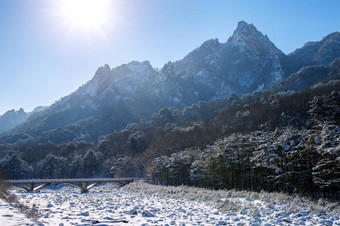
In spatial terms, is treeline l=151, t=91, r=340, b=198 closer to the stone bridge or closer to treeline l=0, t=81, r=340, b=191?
treeline l=0, t=81, r=340, b=191

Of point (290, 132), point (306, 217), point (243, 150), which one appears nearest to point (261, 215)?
point (306, 217)

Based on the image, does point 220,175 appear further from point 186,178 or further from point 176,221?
point 176,221

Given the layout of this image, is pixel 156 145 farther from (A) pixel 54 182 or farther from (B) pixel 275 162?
(B) pixel 275 162

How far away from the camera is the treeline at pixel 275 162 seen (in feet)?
62.0

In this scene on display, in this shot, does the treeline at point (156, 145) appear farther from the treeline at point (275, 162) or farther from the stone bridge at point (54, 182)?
the treeline at point (275, 162)

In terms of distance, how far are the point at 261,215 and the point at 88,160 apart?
304 ft

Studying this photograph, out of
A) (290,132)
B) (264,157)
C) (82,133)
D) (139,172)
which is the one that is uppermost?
(82,133)

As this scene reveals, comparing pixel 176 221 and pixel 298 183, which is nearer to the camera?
pixel 176 221

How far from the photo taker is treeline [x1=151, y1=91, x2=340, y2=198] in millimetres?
18906

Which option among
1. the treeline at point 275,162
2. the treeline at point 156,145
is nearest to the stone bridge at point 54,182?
the treeline at point 156,145

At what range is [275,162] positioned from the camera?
2552 centimetres

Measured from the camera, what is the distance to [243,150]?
34.3 m

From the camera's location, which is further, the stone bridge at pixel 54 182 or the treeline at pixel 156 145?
the treeline at pixel 156 145

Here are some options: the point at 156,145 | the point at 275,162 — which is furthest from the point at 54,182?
the point at 275,162
